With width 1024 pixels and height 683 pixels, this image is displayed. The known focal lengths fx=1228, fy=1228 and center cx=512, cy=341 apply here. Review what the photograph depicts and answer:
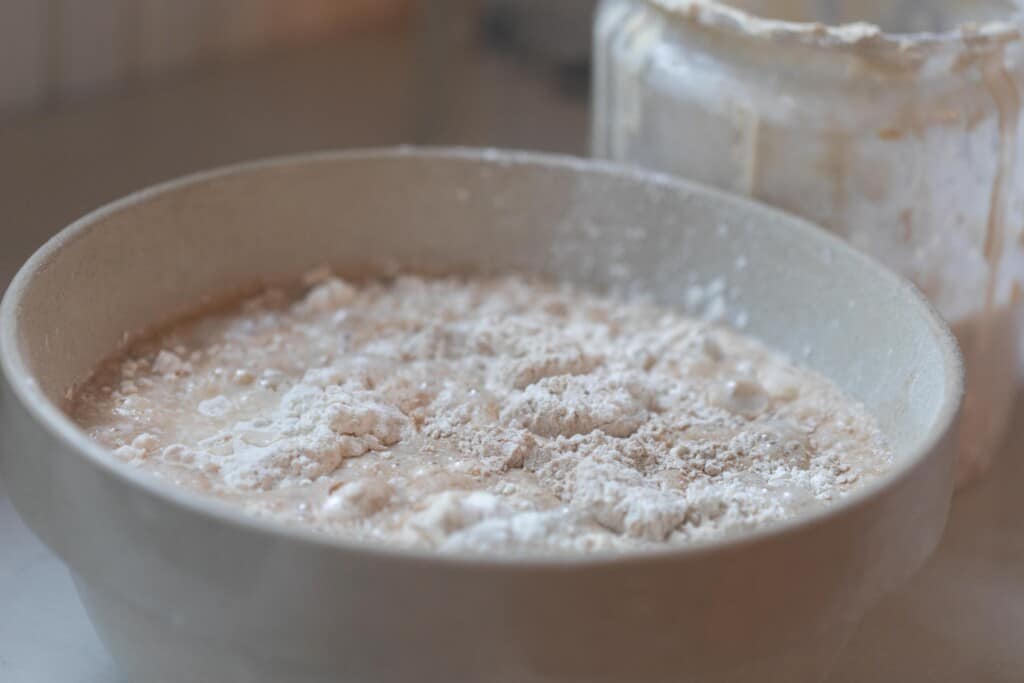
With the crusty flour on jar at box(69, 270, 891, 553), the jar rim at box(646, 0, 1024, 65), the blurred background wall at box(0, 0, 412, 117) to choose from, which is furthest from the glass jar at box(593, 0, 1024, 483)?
the blurred background wall at box(0, 0, 412, 117)

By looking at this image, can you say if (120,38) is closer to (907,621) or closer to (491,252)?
(491,252)

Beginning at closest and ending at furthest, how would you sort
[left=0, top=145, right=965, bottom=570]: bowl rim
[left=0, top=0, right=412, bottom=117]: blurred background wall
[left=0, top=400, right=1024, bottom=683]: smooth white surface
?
[left=0, top=145, right=965, bottom=570]: bowl rim < [left=0, top=400, right=1024, bottom=683]: smooth white surface < [left=0, top=0, right=412, bottom=117]: blurred background wall

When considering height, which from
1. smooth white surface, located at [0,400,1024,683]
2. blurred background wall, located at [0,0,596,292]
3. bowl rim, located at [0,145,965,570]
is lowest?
smooth white surface, located at [0,400,1024,683]

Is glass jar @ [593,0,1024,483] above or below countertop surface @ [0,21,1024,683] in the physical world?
above

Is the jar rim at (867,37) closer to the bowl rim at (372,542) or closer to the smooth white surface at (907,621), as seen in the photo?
the bowl rim at (372,542)

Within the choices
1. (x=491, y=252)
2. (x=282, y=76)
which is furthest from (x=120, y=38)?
(x=491, y=252)

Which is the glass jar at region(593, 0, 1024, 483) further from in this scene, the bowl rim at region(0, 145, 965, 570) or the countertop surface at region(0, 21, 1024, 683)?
the countertop surface at region(0, 21, 1024, 683)

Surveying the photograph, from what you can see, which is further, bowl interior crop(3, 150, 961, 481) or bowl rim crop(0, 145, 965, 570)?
bowl interior crop(3, 150, 961, 481)

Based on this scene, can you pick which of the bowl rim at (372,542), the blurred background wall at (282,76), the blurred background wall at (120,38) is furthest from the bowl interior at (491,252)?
the blurred background wall at (120,38)
